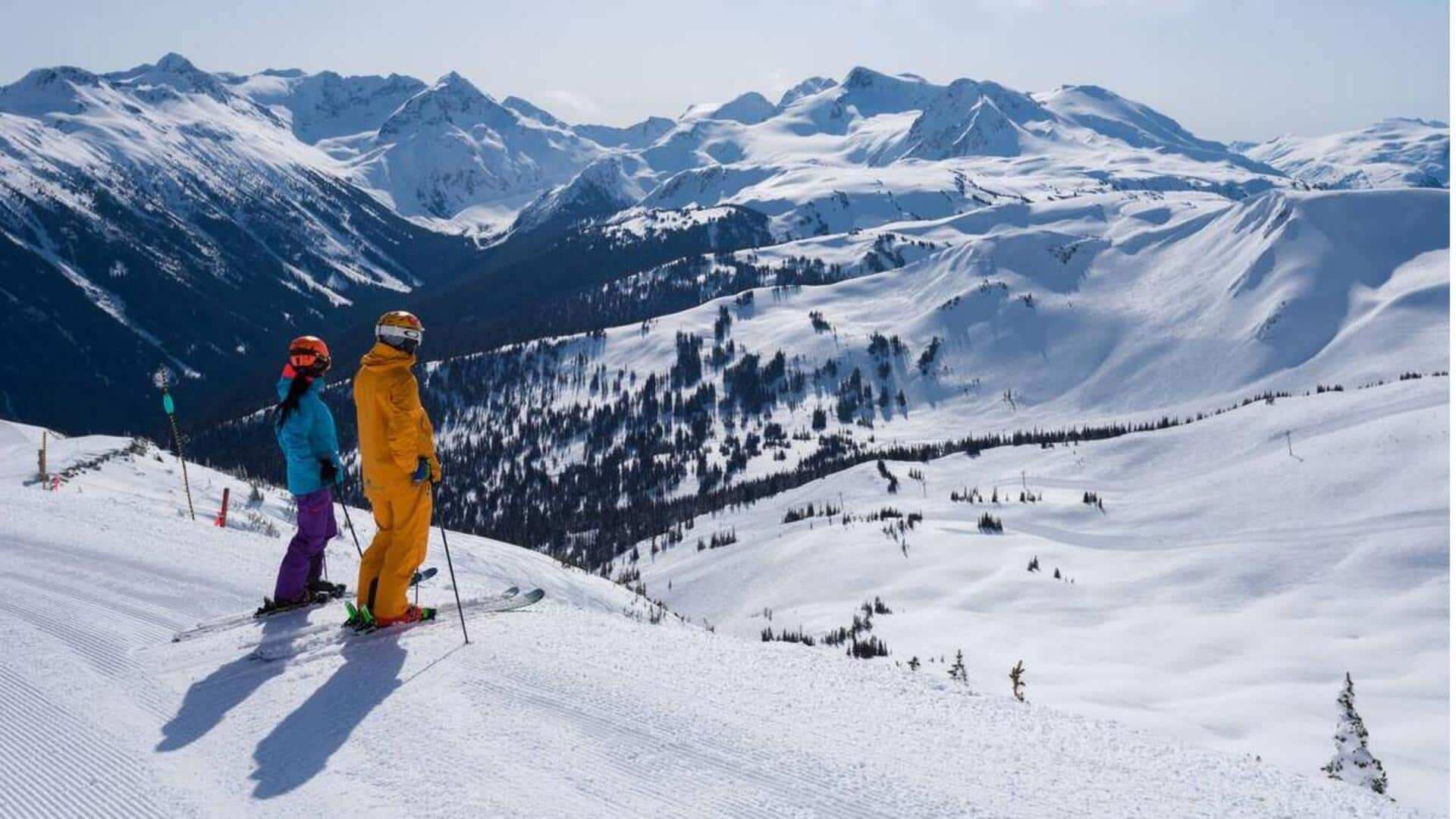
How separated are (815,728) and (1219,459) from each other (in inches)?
1589

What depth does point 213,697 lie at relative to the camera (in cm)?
667

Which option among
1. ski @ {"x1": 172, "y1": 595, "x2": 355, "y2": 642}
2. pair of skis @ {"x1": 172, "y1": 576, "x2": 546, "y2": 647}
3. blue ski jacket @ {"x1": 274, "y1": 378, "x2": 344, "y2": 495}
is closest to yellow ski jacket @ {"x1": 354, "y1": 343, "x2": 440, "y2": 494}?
blue ski jacket @ {"x1": 274, "y1": 378, "x2": 344, "y2": 495}

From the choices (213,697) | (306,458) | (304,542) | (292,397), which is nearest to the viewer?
(213,697)

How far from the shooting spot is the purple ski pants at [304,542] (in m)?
9.03

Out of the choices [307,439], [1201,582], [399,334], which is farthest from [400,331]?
[1201,582]

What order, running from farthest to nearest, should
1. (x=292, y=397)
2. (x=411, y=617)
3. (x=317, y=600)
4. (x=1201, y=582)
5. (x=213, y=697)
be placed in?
(x=1201, y=582) → (x=317, y=600) → (x=292, y=397) → (x=411, y=617) → (x=213, y=697)

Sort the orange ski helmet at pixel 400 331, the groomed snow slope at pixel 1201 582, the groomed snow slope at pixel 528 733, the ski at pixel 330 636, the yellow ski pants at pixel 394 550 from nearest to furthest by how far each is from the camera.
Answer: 1. the groomed snow slope at pixel 528 733
2. the ski at pixel 330 636
3. the orange ski helmet at pixel 400 331
4. the yellow ski pants at pixel 394 550
5. the groomed snow slope at pixel 1201 582

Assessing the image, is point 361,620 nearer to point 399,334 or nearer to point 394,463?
point 394,463

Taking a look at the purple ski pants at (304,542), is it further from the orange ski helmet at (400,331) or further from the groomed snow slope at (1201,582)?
the groomed snow slope at (1201,582)

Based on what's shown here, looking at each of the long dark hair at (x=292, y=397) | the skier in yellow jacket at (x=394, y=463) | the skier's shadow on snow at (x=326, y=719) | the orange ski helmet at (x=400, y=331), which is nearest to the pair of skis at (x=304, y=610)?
the skier in yellow jacket at (x=394, y=463)

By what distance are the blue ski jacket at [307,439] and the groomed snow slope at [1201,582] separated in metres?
5.27

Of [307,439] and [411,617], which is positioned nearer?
[411,617]

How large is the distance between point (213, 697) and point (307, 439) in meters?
2.88

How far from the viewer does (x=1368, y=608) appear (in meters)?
20.6
